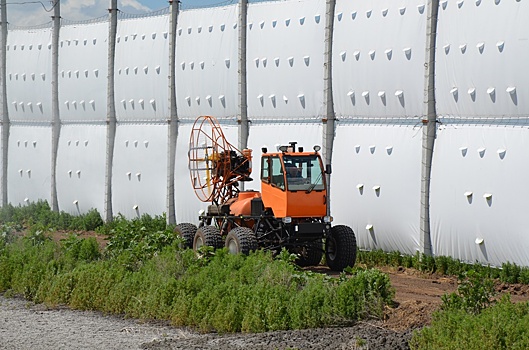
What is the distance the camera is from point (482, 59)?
19094 mm

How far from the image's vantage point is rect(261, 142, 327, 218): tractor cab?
1958 centimetres

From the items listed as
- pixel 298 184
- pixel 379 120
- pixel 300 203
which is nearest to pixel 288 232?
pixel 300 203

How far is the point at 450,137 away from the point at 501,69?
1873mm

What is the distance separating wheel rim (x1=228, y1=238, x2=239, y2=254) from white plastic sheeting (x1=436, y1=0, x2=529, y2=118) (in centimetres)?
503

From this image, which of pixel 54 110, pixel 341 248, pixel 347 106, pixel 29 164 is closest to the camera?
pixel 341 248

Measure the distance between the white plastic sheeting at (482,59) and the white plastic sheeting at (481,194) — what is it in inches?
18.3

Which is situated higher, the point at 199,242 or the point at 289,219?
the point at 289,219

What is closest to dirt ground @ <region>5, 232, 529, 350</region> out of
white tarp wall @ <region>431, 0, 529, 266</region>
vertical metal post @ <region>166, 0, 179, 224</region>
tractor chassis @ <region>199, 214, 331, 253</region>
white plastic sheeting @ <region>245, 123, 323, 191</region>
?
white tarp wall @ <region>431, 0, 529, 266</region>

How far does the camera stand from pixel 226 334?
46.5ft

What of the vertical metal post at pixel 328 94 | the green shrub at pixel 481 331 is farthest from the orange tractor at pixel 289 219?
the green shrub at pixel 481 331

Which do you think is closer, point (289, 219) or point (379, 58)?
point (289, 219)

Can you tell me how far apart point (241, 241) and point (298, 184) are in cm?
163

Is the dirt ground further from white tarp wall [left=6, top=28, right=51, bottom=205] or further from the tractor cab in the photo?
white tarp wall [left=6, top=28, right=51, bottom=205]

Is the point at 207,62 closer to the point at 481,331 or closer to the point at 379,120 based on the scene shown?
the point at 379,120
